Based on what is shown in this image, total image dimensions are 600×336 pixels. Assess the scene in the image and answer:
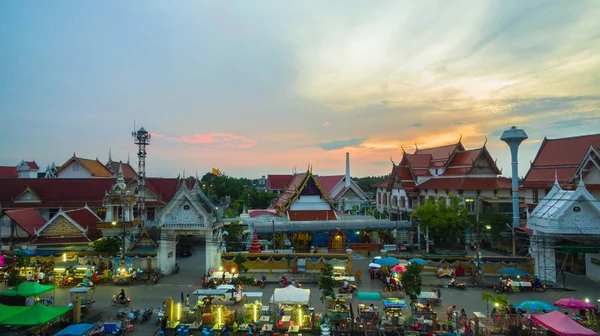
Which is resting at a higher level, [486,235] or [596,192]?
[596,192]

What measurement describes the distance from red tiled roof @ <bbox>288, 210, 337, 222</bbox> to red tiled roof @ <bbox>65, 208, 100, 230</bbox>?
1520 centimetres

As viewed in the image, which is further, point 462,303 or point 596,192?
point 596,192

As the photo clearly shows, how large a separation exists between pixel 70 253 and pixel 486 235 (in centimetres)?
3169

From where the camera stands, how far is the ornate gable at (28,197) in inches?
1299

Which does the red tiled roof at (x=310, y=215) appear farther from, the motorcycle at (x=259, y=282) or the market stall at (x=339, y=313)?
the market stall at (x=339, y=313)

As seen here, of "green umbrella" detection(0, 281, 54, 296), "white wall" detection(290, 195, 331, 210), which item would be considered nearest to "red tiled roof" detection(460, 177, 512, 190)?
"white wall" detection(290, 195, 331, 210)

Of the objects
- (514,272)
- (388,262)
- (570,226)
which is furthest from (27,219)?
(570,226)

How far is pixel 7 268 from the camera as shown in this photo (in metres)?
22.3

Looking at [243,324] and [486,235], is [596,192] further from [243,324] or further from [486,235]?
[243,324]

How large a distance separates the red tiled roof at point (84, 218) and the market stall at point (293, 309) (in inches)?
729

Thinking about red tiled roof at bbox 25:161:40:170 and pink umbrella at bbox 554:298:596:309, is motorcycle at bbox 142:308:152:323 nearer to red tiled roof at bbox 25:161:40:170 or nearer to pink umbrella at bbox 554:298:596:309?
pink umbrella at bbox 554:298:596:309

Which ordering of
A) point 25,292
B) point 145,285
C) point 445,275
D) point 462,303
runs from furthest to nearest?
point 445,275 < point 145,285 < point 462,303 < point 25,292

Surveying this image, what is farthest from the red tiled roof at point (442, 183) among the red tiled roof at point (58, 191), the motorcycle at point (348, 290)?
the red tiled roof at point (58, 191)

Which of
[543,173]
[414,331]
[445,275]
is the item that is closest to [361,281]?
[445,275]
